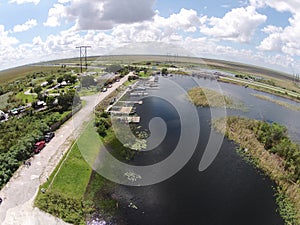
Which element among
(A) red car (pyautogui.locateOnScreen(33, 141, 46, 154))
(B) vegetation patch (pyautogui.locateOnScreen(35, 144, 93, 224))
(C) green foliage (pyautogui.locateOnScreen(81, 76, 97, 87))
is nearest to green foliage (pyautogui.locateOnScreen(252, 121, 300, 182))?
(B) vegetation patch (pyautogui.locateOnScreen(35, 144, 93, 224))

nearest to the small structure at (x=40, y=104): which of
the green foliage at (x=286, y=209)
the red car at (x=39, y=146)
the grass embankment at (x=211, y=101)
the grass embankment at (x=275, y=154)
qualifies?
the red car at (x=39, y=146)

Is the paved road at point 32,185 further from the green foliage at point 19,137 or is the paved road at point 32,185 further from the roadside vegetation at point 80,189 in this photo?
the green foliage at point 19,137

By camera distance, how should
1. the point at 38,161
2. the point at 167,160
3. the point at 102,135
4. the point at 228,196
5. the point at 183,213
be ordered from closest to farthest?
the point at 183,213 → the point at 228,196 → the point at 38,161 → the point at 167,160 → the point at 102,135

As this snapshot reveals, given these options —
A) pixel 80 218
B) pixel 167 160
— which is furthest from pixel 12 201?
pixel 167 160

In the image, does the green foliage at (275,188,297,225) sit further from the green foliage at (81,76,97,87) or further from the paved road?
the green foliage at (81,76,97,87)

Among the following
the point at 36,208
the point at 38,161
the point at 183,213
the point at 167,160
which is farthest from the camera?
the point at 167,160

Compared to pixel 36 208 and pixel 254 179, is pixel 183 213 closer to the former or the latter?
pixel 254 179
